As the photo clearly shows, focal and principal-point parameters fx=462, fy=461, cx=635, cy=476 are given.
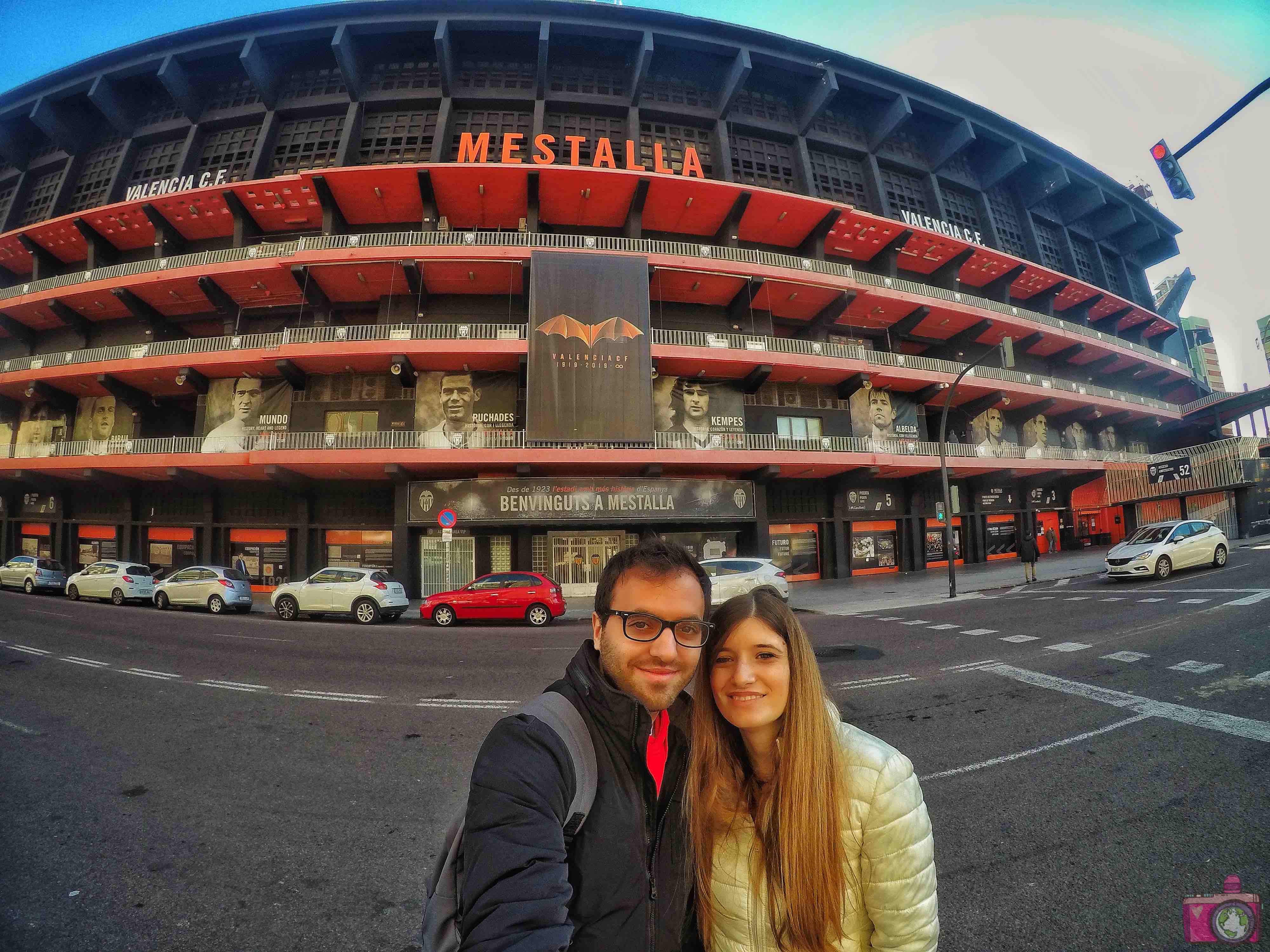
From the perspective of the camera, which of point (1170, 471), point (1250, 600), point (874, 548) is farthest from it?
point (1170, 471)

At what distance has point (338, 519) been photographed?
1823 cm

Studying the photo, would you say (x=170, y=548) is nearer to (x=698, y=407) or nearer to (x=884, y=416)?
(x=698, y=407)

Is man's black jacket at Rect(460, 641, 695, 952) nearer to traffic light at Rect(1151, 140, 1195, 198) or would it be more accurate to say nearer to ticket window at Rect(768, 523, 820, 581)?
traffic light at Rect(1151, 140, 1195, 198)

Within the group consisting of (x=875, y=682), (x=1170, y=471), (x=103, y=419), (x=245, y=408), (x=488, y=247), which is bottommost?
(x=875, y=682)

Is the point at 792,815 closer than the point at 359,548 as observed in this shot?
Yes

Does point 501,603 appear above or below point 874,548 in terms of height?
below

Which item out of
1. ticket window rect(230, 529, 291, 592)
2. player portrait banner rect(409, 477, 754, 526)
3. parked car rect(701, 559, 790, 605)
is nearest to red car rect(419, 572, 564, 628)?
player portrait banner rect(409, 477, 754, 526)

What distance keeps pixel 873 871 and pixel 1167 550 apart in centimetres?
1749

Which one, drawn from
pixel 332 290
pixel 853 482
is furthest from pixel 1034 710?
pixel 332 290

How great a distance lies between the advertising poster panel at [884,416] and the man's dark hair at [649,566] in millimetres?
20586

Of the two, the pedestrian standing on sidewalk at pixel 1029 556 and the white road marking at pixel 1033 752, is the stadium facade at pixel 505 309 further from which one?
the white road marking at pixel 1033 752

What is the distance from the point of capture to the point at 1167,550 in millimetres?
12430

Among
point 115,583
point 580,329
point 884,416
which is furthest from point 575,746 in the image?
point 884,416

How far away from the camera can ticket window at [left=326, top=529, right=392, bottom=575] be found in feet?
59.0
